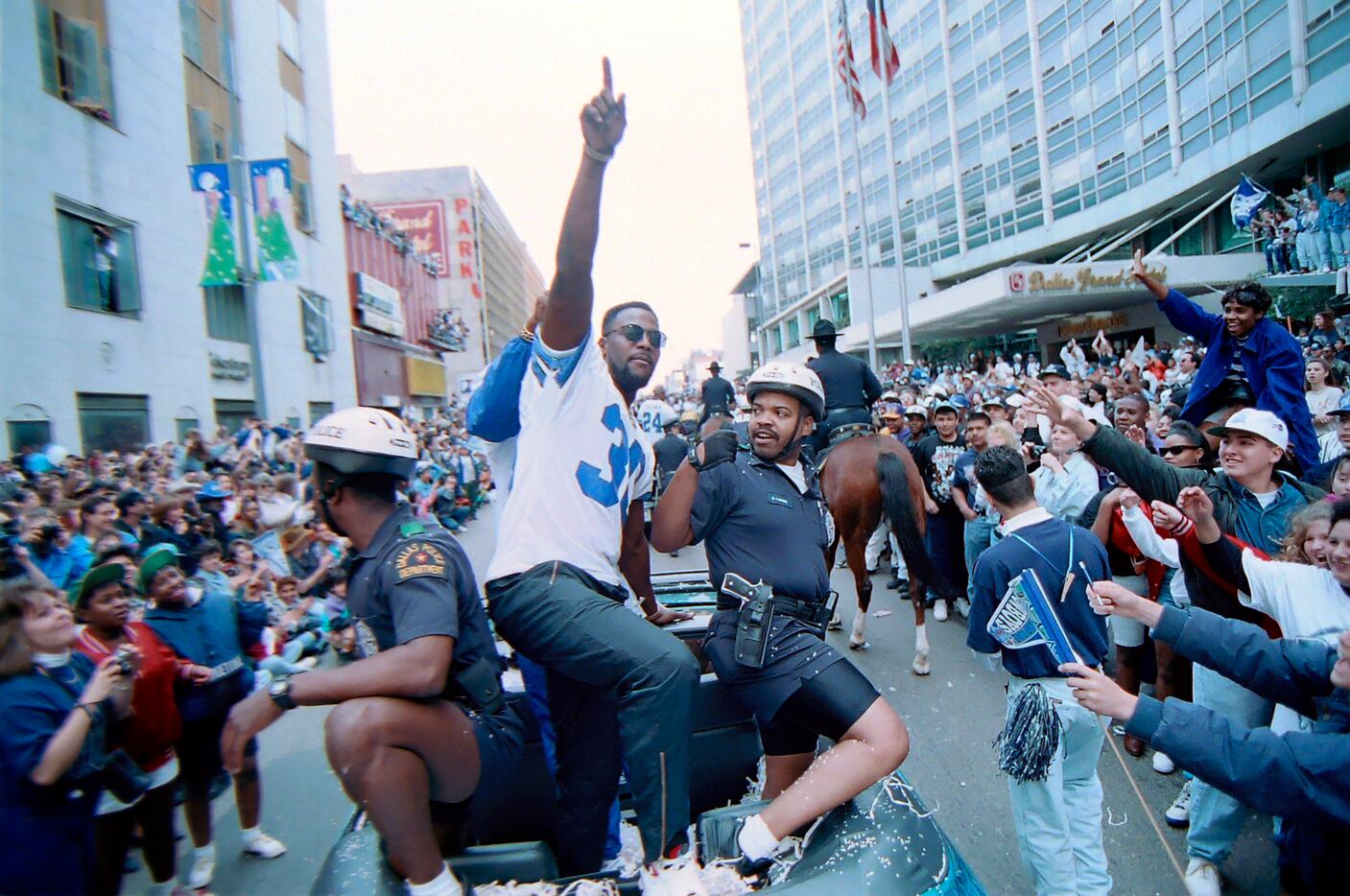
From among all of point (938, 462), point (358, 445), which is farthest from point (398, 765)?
point (938, 462)

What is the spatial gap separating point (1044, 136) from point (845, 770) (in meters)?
37.8

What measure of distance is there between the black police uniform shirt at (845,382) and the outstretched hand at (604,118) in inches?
201

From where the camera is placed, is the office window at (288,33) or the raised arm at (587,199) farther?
the office window at (288,33)

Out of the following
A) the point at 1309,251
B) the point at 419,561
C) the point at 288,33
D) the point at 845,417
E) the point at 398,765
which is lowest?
the point at 398,765

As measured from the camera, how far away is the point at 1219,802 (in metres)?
3.10

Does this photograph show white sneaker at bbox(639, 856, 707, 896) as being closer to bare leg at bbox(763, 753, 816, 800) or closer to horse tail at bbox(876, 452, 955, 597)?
bare leg at bbox(763, 753, 816, 800)

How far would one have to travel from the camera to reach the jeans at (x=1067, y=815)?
295 centimetres

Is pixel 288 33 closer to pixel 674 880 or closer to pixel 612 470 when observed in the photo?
pixel 612 470

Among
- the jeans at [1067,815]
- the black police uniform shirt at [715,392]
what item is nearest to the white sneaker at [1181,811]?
the jeans at [1067,815]

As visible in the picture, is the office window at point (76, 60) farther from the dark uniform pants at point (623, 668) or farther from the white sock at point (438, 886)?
the white sock at point (438, 886)

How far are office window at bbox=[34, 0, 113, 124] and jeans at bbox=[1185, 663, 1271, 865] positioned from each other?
17181mm

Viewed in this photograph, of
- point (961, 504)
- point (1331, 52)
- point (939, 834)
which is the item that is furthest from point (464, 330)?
point (939, 834)

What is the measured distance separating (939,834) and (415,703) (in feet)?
5.11

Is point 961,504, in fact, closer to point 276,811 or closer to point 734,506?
point 734,506
